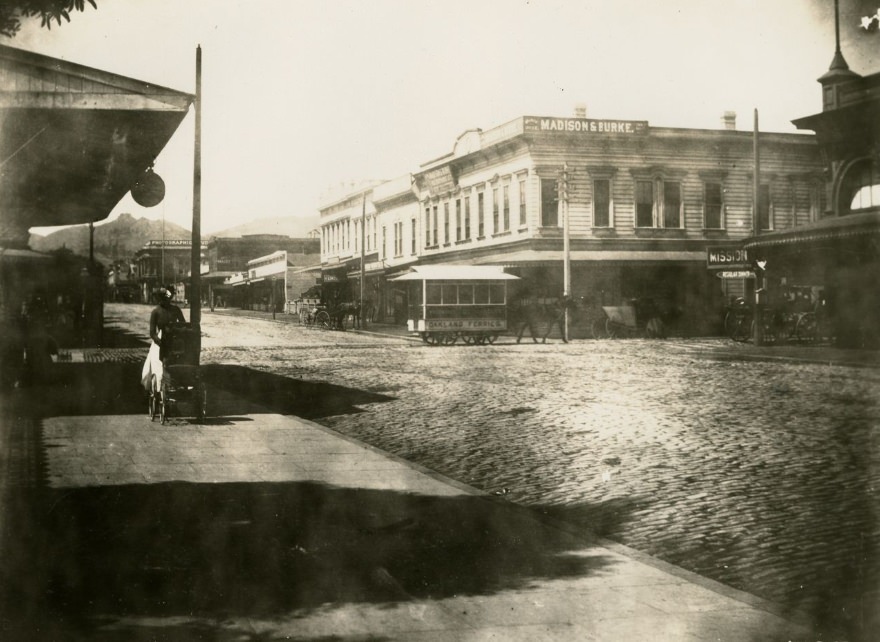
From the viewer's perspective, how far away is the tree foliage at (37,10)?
5309mm

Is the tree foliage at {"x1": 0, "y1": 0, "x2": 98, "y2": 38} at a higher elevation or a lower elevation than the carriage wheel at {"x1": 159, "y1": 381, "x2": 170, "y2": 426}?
higher

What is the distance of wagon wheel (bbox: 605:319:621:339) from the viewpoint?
33.5 metres

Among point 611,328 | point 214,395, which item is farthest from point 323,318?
point 214,395

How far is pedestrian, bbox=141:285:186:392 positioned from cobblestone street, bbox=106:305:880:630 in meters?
2.06

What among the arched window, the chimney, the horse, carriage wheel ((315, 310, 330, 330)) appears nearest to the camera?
the arched window

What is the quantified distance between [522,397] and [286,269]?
57.3m

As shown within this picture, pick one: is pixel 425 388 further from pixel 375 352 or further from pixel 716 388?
pixel 375 352

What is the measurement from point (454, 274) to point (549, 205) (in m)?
9.84

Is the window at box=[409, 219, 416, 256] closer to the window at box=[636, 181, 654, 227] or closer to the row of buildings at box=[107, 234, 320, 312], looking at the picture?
the window at box=[636, 181, 654, 227]

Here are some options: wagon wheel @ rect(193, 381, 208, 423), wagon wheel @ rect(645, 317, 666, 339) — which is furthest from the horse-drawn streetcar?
wagon wheel @ rect(193, 381, 208, 423)

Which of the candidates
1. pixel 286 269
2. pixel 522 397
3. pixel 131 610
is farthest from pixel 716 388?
pixel 286 269

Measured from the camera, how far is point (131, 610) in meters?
4.17

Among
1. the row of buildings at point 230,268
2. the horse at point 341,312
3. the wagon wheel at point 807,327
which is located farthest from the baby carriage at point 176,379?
the row of buildings at point 230,268

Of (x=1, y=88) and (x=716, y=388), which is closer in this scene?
(x=1, y=88)
